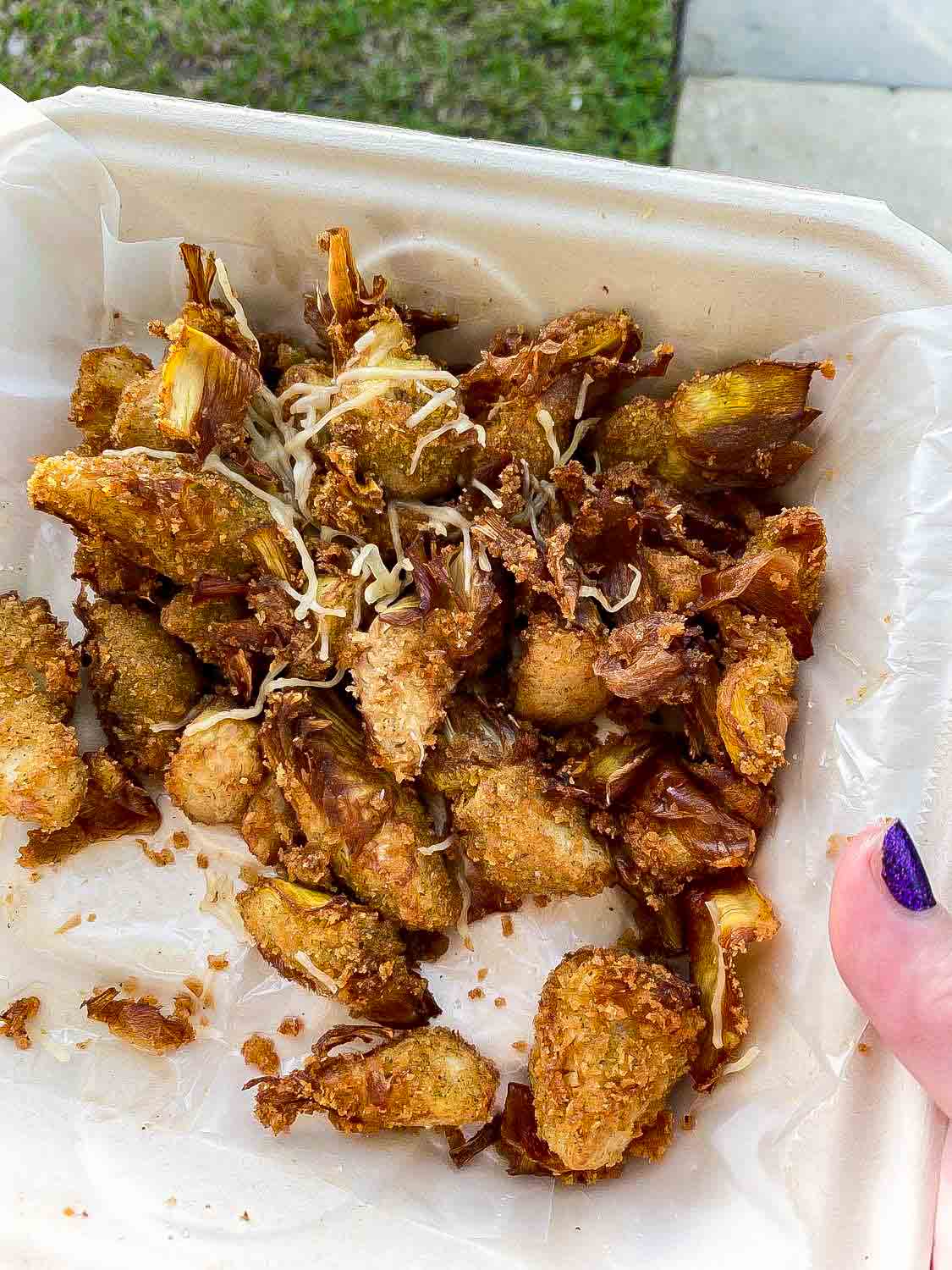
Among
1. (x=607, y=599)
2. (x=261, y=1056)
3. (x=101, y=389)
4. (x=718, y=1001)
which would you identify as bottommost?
(x=261, y=1056)

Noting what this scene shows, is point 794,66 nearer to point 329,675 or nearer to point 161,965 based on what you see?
point 329,675

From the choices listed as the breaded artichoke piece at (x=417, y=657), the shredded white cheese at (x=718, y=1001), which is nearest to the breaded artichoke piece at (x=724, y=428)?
the breaded artichoke piece at (x=417, y=657)

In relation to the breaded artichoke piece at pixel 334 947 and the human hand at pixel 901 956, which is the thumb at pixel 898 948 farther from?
the breaded artichoke piece at pixel 334 947

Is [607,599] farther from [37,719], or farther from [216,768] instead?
[37,719]

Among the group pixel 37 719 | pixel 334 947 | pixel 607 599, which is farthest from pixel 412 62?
pixel 334 947

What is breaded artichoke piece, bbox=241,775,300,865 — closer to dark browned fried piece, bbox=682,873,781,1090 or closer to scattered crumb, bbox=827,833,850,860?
dark browned fried piece, bbox=682,873,781,1090
